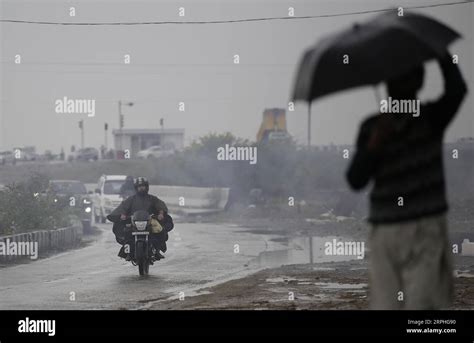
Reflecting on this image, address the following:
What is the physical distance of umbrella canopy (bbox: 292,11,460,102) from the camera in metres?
6.85

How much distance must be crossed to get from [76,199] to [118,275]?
12.5 m

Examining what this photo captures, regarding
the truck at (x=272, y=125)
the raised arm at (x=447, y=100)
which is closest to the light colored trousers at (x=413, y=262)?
the raised arm at (x=447, y=100)

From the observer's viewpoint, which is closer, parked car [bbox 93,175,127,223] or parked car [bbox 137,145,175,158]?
parked car [bbox 93,175,127,223]

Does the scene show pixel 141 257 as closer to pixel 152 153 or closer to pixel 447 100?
pixel 447 100

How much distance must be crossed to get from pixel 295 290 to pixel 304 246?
382 inches

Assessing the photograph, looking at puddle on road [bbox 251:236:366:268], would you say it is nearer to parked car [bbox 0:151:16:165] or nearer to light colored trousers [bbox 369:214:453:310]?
parked car [bbox 0:151:16:165]

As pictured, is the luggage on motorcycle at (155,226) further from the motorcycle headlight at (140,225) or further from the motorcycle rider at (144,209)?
the motorcycle headlight at (140,225)

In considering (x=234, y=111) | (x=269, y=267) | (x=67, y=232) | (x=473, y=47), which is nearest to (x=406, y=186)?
(x=473, y=47)

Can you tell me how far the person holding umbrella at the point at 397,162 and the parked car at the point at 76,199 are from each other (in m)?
20.9

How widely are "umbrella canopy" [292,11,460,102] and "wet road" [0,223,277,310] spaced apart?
784cm

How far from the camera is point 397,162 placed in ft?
22.7

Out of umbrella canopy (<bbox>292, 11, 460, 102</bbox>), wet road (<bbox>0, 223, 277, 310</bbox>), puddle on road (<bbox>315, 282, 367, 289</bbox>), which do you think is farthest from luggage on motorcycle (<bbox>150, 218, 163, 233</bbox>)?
umbrella canopy (<bbox>292, 11, 460, 102</bbox>)

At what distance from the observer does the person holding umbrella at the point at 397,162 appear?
680 cm

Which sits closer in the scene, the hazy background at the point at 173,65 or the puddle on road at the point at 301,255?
the hazy background at the point at 173,65
